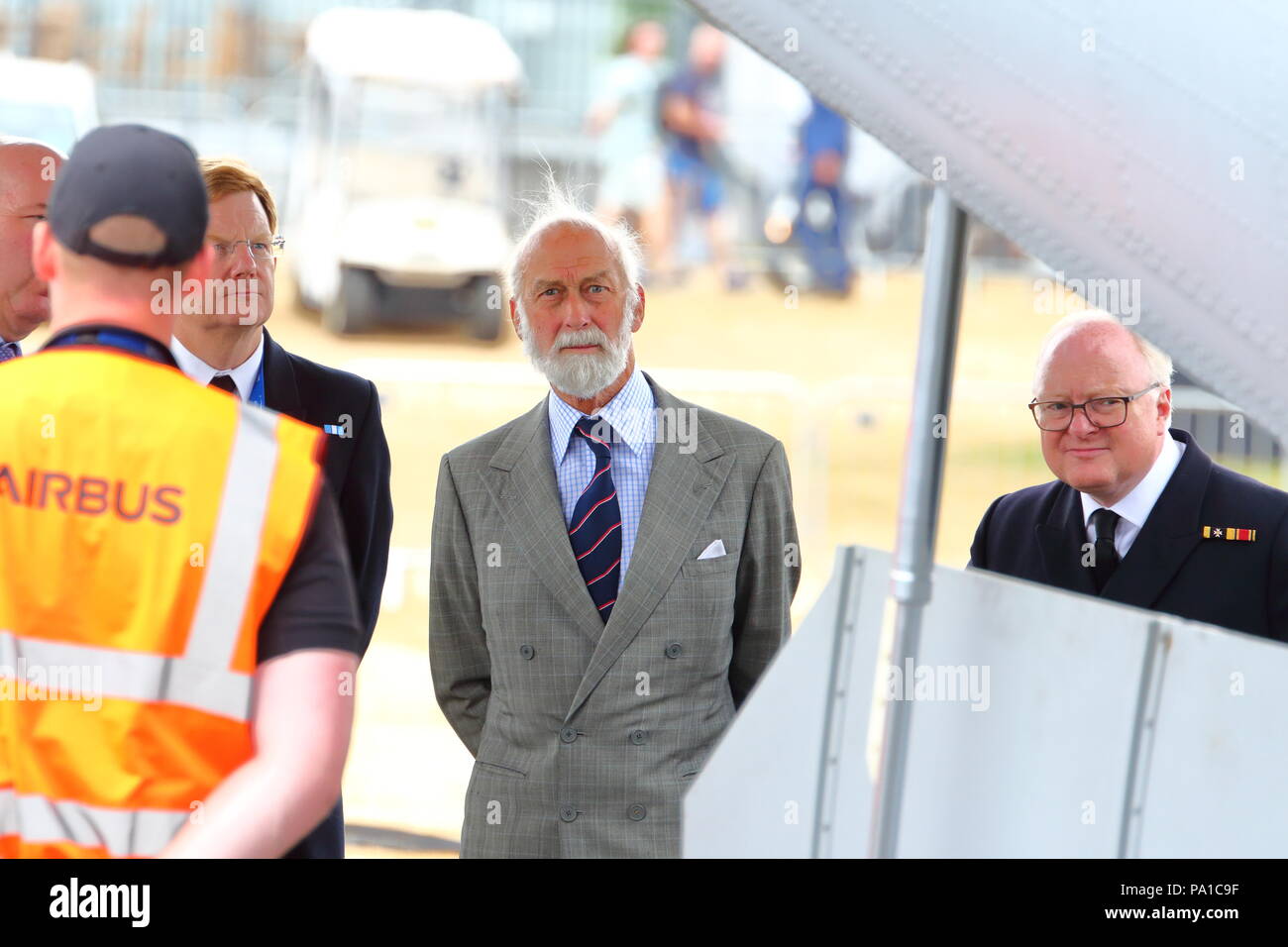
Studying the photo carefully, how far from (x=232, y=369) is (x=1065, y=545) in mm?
1633

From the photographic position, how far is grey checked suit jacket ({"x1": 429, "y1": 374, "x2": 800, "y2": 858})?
3.00m

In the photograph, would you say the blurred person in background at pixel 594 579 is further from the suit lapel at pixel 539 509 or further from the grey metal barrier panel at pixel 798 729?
the grey metal barrier panel at pixel 798 729

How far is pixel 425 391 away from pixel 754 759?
839cm

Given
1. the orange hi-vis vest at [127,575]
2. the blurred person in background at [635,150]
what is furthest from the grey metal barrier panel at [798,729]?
the blurred person in background at [635,150]

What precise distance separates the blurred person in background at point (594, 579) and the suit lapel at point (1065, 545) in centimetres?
50

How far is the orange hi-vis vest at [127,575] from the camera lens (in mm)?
1648

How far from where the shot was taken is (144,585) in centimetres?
165

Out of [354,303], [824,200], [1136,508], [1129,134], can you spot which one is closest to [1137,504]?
[1136,508]

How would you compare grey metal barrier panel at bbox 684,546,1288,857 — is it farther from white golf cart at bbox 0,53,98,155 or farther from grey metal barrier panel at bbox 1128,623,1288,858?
white golf cart at bbox 0,53,98,155

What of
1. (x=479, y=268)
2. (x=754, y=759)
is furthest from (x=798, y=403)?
(x=479, y=268)

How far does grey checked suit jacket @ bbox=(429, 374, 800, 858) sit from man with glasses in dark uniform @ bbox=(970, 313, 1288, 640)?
528 mm

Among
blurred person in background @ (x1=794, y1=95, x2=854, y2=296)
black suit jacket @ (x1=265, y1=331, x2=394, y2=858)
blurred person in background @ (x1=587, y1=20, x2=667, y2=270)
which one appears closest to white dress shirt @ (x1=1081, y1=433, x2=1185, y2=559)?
black suit jacket @ (x1=265, y1=331, x2=394, y2=858)

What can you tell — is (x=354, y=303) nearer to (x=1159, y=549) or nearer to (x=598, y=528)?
(x=598, y=528)
